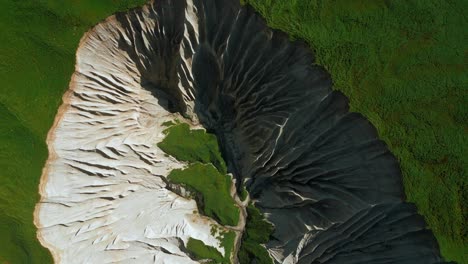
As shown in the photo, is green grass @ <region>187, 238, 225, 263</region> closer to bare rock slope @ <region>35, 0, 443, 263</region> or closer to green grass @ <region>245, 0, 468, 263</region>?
bare rock slope @ <region>35, 0, 443, 263</region>

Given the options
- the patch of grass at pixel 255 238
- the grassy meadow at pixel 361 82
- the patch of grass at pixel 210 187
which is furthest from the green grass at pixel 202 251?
the grassy meadow at pixel 361 82


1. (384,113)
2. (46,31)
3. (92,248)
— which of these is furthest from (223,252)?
(46,31)

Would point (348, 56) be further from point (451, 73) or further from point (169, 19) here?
point (169, 19)

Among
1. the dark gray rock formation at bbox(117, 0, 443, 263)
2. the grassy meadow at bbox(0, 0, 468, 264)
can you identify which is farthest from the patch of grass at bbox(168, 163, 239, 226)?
the grassy meadow at bbox(0, 0, 468, 264)

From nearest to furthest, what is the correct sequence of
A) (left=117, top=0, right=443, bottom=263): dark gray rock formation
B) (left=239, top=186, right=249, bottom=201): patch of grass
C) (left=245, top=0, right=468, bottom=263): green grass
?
1. (left=245, top=0, right=468, bottom=263): green grass
2. (left=117, top=0, right=443, bottom=263): dark gray rock formation
3. (left=239, top=186, right=249, bottom=201): patch of grass

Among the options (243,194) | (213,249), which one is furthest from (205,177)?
(213,249)

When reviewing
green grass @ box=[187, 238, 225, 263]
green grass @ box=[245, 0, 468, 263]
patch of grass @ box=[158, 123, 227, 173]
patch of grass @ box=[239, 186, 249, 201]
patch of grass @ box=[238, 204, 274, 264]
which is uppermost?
green grass @ box=[245, 0, 468, 263]
